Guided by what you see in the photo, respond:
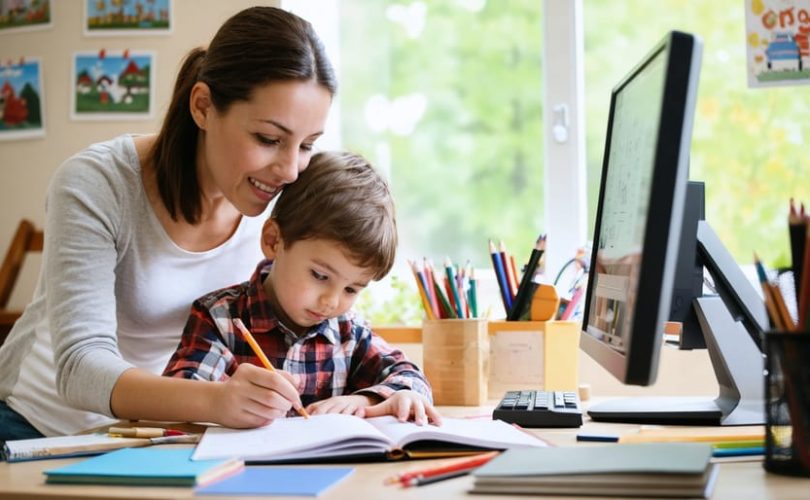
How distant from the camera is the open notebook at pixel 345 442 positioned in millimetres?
930

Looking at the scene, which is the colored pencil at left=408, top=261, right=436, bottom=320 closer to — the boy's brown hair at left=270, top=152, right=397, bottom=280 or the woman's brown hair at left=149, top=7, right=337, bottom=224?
the boy's brown hair at left=270, top=152, right=397, bottom=280

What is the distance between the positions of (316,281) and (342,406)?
0.65 ft

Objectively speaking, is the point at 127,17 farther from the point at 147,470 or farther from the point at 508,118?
the point at 508,118

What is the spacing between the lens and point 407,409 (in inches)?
46.1

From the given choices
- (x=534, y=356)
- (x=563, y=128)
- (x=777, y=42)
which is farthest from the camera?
(x=563, y=128)

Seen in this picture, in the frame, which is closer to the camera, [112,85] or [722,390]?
[722,390]

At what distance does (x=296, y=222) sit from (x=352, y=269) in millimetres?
111

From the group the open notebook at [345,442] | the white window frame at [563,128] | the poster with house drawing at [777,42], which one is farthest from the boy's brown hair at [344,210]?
the poster with house drawing at [777,42]

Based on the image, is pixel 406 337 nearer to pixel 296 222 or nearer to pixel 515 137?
pixel 296 222

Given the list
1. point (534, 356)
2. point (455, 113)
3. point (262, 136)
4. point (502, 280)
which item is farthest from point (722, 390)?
point (455, 113)

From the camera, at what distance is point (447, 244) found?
4574 mm

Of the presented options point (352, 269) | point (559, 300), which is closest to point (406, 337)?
point (559, 300)

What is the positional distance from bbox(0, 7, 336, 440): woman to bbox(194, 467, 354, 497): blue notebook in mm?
353

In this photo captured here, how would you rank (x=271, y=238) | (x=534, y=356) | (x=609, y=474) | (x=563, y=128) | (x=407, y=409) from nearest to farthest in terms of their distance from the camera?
(x=609, y=474) < (x=407, y=409) < (x=271, y=238) < (x=534, y=356) < (x=563, y=128)
